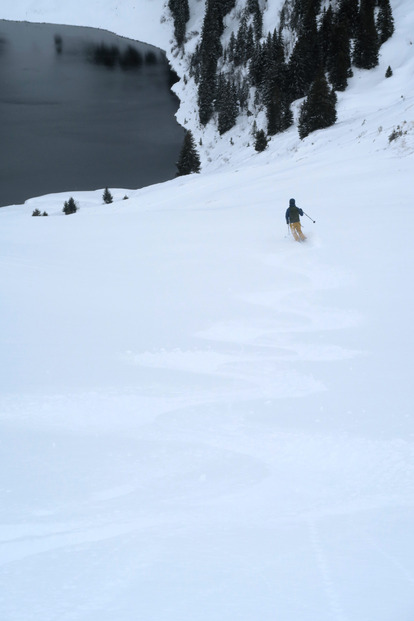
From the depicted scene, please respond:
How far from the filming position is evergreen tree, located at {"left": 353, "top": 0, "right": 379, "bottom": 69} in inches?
1641

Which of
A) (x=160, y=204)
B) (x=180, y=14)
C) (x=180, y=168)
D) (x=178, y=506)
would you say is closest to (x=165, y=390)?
(x=178, y=506)

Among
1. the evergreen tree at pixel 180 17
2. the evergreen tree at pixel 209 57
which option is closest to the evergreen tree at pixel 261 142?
the evergreen tree at pixel 209 57

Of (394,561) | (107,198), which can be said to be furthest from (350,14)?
(394,561)

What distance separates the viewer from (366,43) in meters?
41.7

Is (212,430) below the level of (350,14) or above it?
below

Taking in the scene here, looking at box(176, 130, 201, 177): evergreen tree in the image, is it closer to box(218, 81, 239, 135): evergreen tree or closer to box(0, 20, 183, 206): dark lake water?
box(0, 20, 183, 206): dark lake water

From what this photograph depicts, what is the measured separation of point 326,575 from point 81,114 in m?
63.8

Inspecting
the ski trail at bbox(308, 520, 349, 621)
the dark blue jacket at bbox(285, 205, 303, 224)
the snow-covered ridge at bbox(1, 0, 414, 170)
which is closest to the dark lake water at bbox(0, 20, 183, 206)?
the snow-covered ridge at bbox(1, 0, 414, 170)

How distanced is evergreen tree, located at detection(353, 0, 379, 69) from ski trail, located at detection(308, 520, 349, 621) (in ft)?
156

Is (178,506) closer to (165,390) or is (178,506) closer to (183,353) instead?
(165,390)

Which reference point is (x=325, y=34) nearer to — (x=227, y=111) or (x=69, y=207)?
(x=227, y=111)

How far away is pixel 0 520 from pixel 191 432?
6.26 feet

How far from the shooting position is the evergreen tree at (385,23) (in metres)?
43.8

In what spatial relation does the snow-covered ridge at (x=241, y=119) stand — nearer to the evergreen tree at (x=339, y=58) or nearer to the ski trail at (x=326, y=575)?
the evergreen tree at (x=339, y=58)
